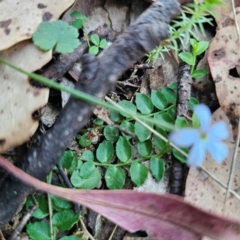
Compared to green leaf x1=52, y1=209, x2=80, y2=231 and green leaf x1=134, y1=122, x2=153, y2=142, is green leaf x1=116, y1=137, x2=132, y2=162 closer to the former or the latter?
green leaf x1=134, y1=122, x2=153, y2=142

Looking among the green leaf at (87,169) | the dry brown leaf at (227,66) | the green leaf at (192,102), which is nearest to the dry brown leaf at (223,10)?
the dry brown leaf at (227,66)

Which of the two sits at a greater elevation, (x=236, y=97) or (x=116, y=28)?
(x=116, y=28)

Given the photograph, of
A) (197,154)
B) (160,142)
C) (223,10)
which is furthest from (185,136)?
(223,10)

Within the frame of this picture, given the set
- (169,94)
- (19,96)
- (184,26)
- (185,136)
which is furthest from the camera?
(169,94)

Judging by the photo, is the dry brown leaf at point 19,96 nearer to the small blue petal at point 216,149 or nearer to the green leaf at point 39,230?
the green leaf at point 39,230

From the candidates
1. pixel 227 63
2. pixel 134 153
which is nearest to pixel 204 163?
pixel 134 153

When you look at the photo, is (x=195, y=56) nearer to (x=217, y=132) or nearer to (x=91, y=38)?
(x=91, y=38)

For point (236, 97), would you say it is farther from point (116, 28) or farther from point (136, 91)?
point (116, 28)
